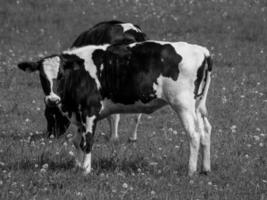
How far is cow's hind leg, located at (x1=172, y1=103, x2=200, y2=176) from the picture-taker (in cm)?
958

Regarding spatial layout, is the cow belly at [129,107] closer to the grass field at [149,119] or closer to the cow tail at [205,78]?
the cow tail at [205,78]

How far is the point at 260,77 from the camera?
18016 mm

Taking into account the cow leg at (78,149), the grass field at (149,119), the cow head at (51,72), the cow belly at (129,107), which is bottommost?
the grass field at (149,119)

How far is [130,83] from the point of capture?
384 inches

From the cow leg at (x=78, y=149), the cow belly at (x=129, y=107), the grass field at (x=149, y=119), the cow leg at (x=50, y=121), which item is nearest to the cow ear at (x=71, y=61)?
the cow belly at (x=129, y=107)

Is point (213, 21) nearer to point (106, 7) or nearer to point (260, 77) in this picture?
point (106, 7)

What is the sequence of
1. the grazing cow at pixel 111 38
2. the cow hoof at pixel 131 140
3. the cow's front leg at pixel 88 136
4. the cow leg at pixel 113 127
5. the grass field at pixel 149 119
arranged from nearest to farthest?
the grass field at pixel 149 119 < the cow's front leg at pixel 88 136 < the grazing cow at pixel 111 38 < the cow hoof at pixel 131 140 < the cow leg at pixel 113 127

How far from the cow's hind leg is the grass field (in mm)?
A: 216

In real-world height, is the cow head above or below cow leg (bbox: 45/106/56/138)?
above

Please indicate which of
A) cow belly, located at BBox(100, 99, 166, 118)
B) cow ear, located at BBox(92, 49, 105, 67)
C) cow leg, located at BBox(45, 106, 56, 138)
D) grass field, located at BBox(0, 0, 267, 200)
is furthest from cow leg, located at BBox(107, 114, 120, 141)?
cow ear, located at BBox(92, 49, 105, 67)

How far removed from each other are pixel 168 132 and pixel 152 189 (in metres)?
3.89

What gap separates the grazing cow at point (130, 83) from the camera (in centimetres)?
959

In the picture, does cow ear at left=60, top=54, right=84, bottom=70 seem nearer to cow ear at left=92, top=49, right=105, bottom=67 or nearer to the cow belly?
cow ear at left=92, top=49, right=105, bottom=67

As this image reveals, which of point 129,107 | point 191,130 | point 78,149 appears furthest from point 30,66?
point 191,130
